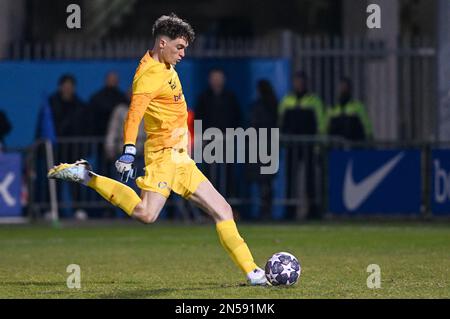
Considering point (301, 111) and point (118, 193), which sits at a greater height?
point (301, 111)

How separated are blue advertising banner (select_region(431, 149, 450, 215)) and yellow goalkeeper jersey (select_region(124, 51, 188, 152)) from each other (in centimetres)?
1042

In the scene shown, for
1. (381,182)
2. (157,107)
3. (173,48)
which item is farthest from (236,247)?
(381,182)

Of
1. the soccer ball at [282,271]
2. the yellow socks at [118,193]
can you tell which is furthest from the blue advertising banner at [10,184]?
the soccer ball at [282,271]

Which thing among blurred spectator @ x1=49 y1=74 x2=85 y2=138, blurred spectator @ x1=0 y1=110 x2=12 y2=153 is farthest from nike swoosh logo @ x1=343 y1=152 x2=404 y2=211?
blurred spectator @ x1=0 y1=110 x2=12 y2=153

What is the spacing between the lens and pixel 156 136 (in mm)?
12266

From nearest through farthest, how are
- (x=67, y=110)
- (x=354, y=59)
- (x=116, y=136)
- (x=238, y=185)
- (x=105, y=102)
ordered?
(x=116, y=136) → (x=238, y=185) → (x=67, y=110) → (x=105, y=102) → (x=354, y=59)

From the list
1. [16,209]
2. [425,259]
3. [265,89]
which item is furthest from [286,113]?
[425,259]

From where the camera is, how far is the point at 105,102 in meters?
24.7

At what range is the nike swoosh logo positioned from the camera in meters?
22.4

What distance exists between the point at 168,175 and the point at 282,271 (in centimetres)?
130

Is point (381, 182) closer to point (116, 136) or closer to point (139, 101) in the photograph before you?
point (116, 136)

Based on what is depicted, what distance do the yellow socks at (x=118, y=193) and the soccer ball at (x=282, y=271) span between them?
131 centimetres

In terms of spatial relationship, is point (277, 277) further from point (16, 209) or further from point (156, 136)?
point (16, 209)

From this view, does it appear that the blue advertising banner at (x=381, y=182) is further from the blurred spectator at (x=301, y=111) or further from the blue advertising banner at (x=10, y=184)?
the blue advertising banner at (x=10, y=184)
